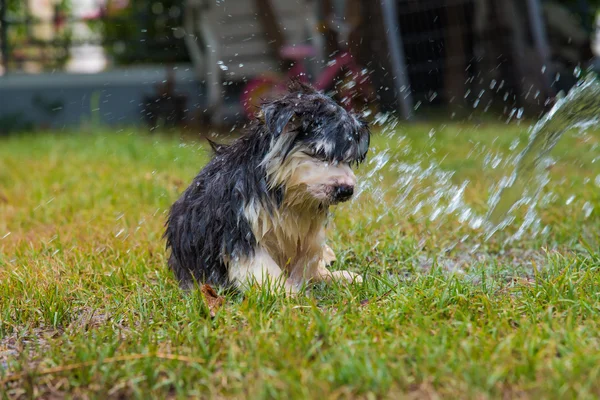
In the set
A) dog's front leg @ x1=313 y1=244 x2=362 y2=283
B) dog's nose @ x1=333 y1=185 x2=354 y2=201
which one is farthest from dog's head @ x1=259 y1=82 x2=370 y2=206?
dog's front leg @ x1=313 y1=244 x2=362 y2=283

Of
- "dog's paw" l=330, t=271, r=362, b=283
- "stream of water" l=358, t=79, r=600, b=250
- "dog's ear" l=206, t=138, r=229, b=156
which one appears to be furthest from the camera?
"stream of water" l=358, t=79, r=600, b=250

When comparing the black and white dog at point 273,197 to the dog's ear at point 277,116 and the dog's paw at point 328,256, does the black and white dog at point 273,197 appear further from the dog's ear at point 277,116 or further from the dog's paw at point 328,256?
the dog's paw at point 328,256

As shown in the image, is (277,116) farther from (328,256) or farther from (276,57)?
(276,57)

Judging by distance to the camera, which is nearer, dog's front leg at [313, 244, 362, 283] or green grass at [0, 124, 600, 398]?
green grass at [0, 124, 600, 398]

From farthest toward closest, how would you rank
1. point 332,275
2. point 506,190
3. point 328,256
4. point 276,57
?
point 276,57
point 506,190
point 328,256
point 332,275

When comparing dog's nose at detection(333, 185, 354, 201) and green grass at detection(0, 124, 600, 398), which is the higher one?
dog's nose at detection(333, 185, 354, 201)

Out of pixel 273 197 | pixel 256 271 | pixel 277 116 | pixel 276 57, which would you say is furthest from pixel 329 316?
pixel 276 57

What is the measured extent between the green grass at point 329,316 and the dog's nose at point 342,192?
366 mm

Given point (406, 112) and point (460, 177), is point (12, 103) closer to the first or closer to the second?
point (406, 112)

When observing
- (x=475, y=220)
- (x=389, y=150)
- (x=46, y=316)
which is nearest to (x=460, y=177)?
(x=389, y=150)

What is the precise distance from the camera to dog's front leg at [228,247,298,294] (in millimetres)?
2696

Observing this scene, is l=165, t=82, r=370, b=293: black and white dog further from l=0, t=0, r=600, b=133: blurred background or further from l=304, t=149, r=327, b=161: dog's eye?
l=0, t=0, r=600, b=133: blurred background

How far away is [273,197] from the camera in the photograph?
8.86 feet

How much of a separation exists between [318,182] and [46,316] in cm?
109
